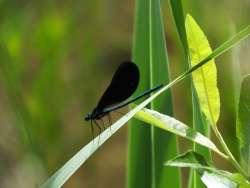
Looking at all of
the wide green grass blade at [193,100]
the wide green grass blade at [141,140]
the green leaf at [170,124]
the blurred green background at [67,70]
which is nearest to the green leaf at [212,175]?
the green leaf at [170,124]

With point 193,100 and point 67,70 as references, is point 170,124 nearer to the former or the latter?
point 193,100

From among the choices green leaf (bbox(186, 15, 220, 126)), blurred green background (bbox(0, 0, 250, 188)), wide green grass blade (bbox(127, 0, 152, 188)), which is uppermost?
green leaf (bbox(186, 15, 220, 126))

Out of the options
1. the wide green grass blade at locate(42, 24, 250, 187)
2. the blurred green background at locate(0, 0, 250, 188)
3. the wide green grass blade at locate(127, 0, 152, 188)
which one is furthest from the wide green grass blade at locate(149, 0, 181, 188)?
the blurred green background at locate(0, 0, 250, 188)

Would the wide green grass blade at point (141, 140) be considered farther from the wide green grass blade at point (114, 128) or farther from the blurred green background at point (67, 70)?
the blurred green background at point (67, 70)

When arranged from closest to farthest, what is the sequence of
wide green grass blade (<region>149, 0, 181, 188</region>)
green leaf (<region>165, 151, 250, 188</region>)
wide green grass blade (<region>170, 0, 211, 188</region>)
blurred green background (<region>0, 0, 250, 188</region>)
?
green leaf (<region>165, 151, 250, 188</region>) → wide green grass blade (<region>170, 0, 211, 188</region>) → wide green grass blade (<region>149, 0, 181, 188</region>) → blurred green background (<region>0, 0, 250, 188</region>)

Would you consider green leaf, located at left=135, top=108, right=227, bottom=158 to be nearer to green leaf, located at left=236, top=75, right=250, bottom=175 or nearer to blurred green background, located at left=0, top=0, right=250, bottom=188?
green leaf, located at left=236, top=75, right=250, bottom=175

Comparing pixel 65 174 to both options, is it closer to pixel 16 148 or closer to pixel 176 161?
pixel 176 161

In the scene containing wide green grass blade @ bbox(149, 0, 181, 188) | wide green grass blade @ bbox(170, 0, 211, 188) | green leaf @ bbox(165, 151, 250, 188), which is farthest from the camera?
wide green grass blade @ bbox(149, 0, 181, 188)

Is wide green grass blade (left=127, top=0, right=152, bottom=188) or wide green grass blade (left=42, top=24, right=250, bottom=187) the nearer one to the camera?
wide green grass blade (left=42, top=24, right=250, bottom=187)
